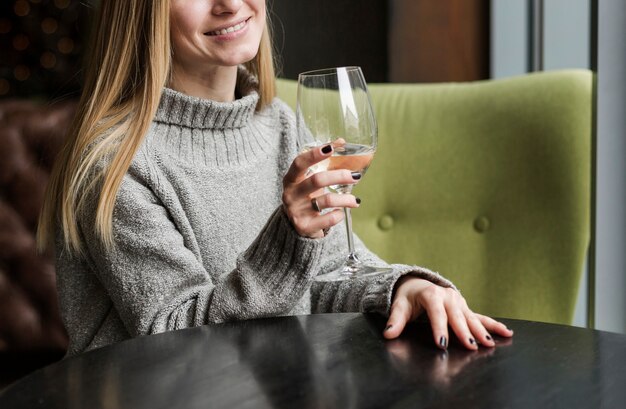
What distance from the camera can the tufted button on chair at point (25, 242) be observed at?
196cm

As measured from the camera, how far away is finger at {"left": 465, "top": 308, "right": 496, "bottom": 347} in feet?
2.73

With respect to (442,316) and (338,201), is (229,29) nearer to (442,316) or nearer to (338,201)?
(338,201)

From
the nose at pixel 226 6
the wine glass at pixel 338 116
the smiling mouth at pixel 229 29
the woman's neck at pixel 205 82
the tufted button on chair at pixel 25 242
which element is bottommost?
the tufted button on chair at pixel 25 242

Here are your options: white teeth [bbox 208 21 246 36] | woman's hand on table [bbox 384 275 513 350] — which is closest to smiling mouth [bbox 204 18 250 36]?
white teeth [bbox 208 21 246 36]

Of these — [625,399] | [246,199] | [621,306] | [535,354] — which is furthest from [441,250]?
[625,399]

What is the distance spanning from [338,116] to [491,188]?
87 centimetres

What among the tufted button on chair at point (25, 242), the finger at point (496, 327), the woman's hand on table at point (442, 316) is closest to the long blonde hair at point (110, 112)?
the woman's hand on table at point (442, 316)

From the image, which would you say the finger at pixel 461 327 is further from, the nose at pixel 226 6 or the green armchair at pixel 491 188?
the green armchair at pixel 491 188

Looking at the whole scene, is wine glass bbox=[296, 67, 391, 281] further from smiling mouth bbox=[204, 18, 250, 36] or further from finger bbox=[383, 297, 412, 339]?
smiling mouth bbox=[204, 18, 250, 36]

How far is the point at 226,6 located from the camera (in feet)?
4.02

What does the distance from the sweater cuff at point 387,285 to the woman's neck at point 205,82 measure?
0.47m

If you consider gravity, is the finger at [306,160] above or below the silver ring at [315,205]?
above

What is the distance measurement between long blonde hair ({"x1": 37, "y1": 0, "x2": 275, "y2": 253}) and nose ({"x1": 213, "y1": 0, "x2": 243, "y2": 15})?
0.07 m

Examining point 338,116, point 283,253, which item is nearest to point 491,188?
point 283,253
